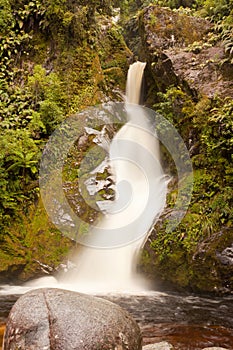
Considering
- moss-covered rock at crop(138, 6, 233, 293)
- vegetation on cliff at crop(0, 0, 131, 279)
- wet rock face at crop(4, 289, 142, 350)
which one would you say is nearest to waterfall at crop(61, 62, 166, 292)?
moss-covered rock at crop(138, 6, 233, 293)

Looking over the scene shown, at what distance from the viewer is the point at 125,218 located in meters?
8.71

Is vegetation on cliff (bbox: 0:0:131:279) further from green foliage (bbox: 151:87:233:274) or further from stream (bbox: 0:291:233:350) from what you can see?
green foliage (bbox: 151:87:233:274)

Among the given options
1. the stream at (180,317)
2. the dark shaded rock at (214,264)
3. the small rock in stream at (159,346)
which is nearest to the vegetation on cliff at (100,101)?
the dark shaded rock at (214,264)

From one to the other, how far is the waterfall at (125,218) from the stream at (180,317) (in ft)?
2.62

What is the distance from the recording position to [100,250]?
809cm

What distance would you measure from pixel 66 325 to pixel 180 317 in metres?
3.11

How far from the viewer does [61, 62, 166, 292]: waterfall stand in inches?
300

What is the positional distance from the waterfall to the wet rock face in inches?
143

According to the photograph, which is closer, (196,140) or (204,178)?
(204,178)

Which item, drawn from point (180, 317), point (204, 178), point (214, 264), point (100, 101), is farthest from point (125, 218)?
point (100, 101)

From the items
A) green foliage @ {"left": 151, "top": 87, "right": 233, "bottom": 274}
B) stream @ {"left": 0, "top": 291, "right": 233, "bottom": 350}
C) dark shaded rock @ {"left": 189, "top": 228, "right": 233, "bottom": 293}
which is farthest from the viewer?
green foliage @ {"left": 151, "top": 87, "right": 233, "bottom": 274}

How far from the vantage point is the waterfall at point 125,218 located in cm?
762

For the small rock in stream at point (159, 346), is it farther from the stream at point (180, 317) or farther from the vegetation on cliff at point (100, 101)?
the vegetation on cliff at point (100, 101)

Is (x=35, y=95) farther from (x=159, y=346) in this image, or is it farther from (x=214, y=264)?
(x=159, y=346)
